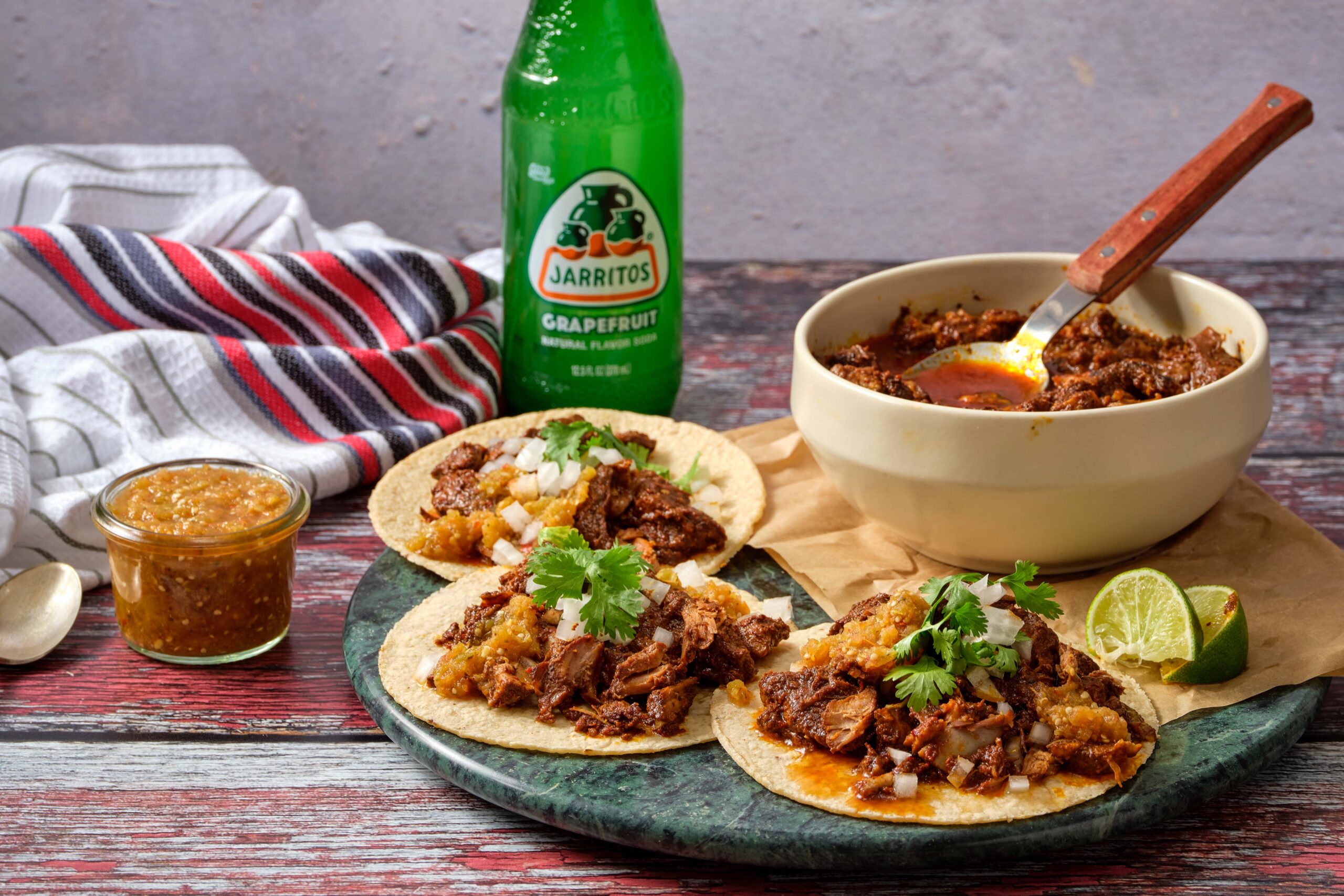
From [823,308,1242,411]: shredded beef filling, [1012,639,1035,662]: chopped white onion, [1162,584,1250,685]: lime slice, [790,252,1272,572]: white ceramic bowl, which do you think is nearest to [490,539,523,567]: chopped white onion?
[790,252,1272,572]: white ceramic bowl

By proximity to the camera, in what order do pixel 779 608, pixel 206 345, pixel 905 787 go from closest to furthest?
1. pixel 905 787
2. pixel 779 608
3. pixel 206 345

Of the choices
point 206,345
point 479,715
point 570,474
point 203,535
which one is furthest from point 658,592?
point 206,345

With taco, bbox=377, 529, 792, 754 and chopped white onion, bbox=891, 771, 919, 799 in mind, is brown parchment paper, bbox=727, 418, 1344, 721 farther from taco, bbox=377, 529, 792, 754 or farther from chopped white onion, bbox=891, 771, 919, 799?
chopped white onion, bbox=891, 771, 919, 799

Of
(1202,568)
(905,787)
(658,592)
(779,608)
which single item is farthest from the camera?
(1202,568)

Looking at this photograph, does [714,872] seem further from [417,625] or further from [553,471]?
[553,471]

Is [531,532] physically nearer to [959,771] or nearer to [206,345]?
[959,771]

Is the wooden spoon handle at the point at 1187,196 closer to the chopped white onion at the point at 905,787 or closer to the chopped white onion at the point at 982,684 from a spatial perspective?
the chopped white onion at the point at 982,684

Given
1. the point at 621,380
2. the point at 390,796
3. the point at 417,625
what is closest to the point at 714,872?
the point at 390,796
